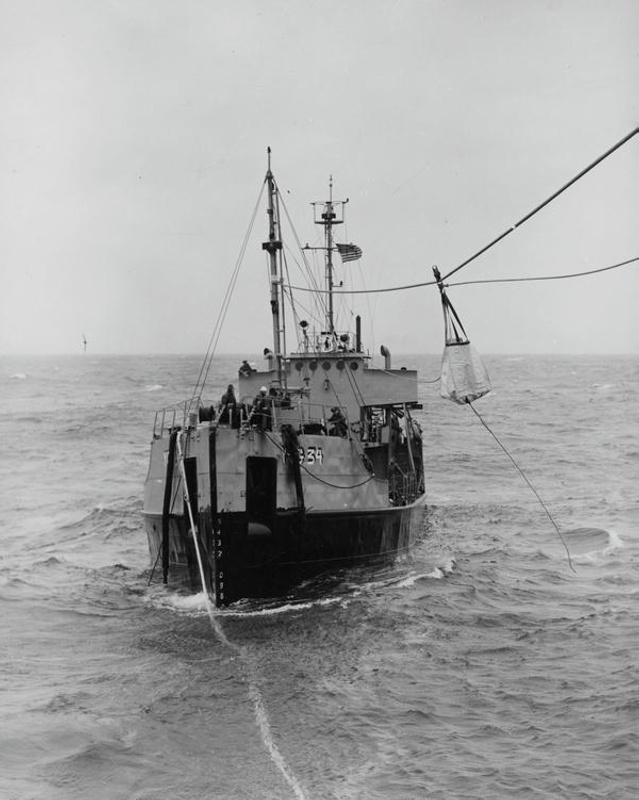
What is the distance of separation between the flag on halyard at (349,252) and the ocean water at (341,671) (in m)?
8.83

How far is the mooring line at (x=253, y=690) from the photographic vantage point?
31.3ft

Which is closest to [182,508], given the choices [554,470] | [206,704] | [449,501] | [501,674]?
[206,704]

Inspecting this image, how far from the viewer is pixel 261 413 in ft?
58.2

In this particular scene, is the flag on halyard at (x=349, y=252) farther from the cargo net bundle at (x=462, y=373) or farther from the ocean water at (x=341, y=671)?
the cargo net bundle at (x=462, y=373)

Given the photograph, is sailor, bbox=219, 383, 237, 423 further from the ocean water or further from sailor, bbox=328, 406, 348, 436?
the ocean water

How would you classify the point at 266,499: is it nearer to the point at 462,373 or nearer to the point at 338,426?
the point at 338,426

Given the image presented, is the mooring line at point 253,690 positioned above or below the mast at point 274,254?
below

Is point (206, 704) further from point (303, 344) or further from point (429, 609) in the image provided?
point (303, 344)

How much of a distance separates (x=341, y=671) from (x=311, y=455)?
5912mm

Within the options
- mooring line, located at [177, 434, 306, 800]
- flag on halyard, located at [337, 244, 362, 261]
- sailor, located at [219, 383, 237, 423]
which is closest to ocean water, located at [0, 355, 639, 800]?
mooring line, located at [177, 434, 306, 800]

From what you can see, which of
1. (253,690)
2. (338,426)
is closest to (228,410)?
(338,426)

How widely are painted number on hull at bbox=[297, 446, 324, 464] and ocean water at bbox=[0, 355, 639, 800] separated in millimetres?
2501

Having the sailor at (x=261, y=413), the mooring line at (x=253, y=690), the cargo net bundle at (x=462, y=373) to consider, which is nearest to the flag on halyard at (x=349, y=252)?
the sailor at (x=261, y=413)

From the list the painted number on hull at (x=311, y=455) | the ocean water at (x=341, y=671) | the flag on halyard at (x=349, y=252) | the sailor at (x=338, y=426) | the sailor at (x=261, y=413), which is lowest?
the ocean water at (x=341, y=671)
